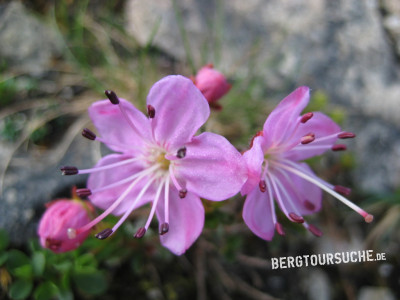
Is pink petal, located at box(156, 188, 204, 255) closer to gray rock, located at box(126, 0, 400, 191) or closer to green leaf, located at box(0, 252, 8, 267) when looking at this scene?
green leaf, located at box(0, 252, 8, 267)

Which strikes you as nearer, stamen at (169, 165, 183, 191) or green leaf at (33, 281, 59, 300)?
stamen at (169, 165, 183, 191)

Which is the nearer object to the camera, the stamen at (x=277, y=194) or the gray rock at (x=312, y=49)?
the stamen at (x=277, y=194)

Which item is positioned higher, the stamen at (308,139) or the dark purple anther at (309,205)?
the stamen at (308,139)

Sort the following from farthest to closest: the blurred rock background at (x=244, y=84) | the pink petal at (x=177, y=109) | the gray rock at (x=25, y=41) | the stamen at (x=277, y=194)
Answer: the gray rock at (x=25, y=41)
the blurred rock background at (x=244, y=84)
the stamen at (x=277, y=194)
the pink petal at (x=177, y=109)

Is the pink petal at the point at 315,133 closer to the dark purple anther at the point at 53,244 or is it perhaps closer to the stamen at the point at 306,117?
the stamen at the point at 306,117

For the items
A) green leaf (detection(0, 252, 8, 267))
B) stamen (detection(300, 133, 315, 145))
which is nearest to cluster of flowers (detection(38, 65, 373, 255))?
stamen (detection(300, 133, 315, 145))

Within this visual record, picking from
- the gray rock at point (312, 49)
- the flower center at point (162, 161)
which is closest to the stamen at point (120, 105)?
the flower center at point (162, 161)
